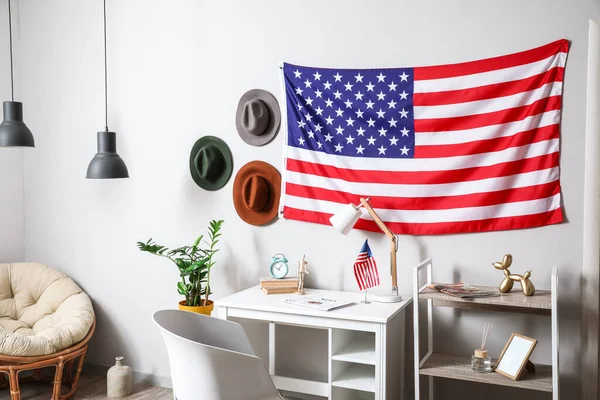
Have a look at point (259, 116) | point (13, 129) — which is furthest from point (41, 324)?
point (259, 116)

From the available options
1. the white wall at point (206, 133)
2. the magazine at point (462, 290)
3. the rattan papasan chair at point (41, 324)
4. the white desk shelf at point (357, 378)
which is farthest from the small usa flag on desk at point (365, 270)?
the rattan papasan chair at point (41, 324)

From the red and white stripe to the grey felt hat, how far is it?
95 cm

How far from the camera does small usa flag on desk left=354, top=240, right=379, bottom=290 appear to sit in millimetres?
3096

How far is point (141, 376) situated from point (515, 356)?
8.17 feet

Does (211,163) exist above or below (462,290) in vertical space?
above

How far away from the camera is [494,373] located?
2707 millimetres

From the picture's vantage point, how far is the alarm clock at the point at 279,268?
3.43 meters

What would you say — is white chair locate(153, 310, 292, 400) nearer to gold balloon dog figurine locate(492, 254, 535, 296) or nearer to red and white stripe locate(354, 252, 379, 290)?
red and white stripe locate(354, 252, 379, 290)

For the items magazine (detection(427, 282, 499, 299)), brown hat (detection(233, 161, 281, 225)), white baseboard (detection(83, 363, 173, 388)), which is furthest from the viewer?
white baseboard (detection(83, 363, 173, 388))

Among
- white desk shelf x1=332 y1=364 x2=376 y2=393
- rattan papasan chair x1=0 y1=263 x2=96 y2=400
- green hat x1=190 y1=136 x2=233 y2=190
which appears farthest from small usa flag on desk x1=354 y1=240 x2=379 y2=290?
rattan papasan chair x1=0 y1=263 x2=96 y2=400

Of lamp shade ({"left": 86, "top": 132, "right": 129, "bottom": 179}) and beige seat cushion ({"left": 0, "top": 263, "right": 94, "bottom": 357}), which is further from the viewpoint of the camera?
beige seat cushion ({"left": 0, "top": 263, "right": 94, "bottom": 357})

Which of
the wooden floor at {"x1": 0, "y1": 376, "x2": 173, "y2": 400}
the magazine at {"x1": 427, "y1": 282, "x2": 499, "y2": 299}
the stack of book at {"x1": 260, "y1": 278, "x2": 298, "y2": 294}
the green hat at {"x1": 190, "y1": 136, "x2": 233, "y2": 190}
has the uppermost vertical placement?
the green hat at {"x1": 190, "y1": 136, "x2": 233, "y2": 190}

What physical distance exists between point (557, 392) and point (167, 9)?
313 cm

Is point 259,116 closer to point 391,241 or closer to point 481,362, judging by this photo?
point 391,241
